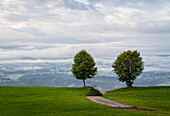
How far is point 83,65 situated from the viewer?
2899 inches

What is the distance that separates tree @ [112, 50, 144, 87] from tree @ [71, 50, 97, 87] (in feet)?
33.3

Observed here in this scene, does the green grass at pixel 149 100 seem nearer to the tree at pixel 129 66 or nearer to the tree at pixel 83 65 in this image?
the tree at pixel 129 66

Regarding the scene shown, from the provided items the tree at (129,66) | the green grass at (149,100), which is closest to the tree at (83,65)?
the tree at (129,66)

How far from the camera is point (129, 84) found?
73.0 meters

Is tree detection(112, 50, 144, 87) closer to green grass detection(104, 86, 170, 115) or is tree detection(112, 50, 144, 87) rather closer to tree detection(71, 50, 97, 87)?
tree detection(71, 50, 97, 87)

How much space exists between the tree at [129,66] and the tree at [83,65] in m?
10.2

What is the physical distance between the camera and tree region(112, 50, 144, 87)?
70.4 metres

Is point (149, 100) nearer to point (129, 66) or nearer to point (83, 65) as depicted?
point (129, 66)

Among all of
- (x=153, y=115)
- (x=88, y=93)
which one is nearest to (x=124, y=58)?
(x=88, y=93)

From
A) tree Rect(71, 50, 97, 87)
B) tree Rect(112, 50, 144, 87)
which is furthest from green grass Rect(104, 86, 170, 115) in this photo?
tree Rect(71, 50, 97, 87)

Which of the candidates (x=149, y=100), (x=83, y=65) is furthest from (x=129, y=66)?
(x=149, y=100)

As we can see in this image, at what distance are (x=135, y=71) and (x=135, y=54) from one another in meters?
6.51

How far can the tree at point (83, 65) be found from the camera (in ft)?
243

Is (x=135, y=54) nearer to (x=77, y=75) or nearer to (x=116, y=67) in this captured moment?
(x=116, y=67)
